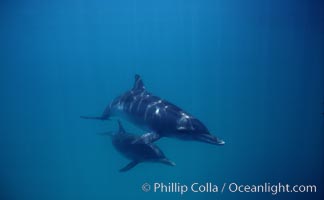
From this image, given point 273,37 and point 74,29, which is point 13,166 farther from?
point 273,37

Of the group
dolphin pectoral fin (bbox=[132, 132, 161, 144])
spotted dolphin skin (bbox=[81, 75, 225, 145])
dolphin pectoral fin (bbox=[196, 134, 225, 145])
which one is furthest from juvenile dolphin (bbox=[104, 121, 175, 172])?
dolphin pectoral fin (bbox=[196, 134, 225, 145])

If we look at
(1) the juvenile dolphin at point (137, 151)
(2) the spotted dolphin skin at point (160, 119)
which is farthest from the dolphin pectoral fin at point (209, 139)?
(1) the juvenile dolphin at point (137, 151)

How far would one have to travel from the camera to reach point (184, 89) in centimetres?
2061

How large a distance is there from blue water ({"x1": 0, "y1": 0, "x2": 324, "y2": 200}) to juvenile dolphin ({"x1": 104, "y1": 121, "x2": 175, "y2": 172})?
5.40ft

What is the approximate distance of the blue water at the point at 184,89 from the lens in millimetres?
12617

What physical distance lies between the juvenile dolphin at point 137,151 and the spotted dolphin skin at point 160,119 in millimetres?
603

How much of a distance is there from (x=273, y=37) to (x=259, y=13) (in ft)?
3.19

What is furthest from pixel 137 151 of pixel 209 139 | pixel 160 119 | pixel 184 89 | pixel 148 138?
pixel 184 89

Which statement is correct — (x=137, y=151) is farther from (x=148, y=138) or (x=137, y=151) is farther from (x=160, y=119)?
(x=160, y=119)

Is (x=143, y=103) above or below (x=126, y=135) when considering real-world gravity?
above

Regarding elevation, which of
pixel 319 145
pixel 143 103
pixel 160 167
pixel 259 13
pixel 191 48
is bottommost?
pixel 160 167

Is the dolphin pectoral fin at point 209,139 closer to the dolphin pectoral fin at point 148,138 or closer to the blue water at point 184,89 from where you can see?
the dolphin pectoral fin at point 148,138

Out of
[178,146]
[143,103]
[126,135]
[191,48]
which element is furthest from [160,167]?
[143,103]

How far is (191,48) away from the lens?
672 inches
